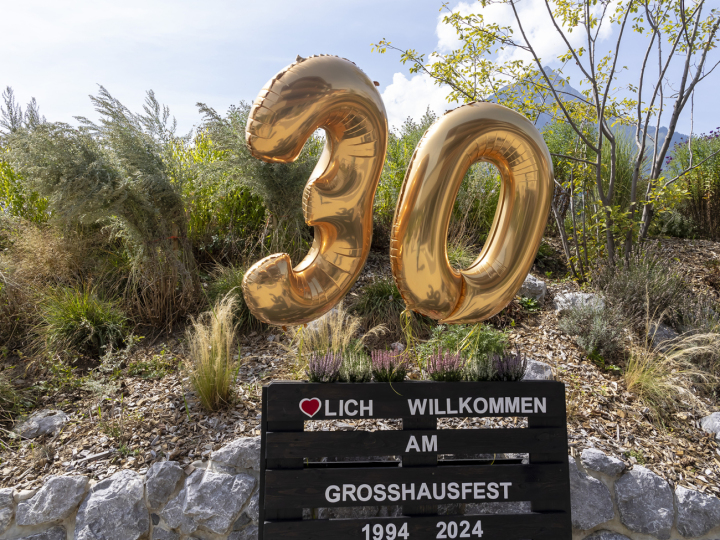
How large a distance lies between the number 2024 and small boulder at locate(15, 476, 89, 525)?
1.85m

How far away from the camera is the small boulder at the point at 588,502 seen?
113 inches

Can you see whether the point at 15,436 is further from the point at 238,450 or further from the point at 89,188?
the point at 89,188

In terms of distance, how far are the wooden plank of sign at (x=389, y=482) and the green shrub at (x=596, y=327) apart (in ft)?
6.44

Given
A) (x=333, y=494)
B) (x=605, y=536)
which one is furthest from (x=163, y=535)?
(x=605, y=536)

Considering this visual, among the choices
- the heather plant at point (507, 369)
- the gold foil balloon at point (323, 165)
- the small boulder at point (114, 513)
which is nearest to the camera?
the gold foil balloon at point (323, 165)

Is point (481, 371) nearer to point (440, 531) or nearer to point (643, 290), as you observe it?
point (440, 531)

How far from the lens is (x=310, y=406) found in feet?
7.64

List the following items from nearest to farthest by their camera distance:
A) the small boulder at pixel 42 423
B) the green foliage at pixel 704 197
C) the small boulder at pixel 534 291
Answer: the small boulder at pixel 42 423 < the small boulder at pixel 534 291 < the green foliage at pixel 704 197

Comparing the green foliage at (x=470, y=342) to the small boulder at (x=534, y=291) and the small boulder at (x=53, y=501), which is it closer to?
the small boulder at (x=534, y=291)

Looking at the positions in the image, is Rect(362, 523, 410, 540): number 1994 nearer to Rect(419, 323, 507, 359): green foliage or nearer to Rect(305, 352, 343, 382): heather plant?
Rect(305, 352, 343, 382): heather plant

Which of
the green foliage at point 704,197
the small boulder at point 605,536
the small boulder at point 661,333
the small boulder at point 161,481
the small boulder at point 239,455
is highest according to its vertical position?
Answer: the green foliage at point 704,197

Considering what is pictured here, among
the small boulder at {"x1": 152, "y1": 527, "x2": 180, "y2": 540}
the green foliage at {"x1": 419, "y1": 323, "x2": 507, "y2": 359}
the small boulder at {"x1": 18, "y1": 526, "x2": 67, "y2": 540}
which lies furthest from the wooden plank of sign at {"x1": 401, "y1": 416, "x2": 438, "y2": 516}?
the small boulder at {"x1": 18, "y1": 526, "x2": 67, "y2": 540}

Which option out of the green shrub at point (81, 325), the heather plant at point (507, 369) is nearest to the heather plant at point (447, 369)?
the heather plant at point (507, 369)

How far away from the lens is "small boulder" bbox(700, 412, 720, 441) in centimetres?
336
